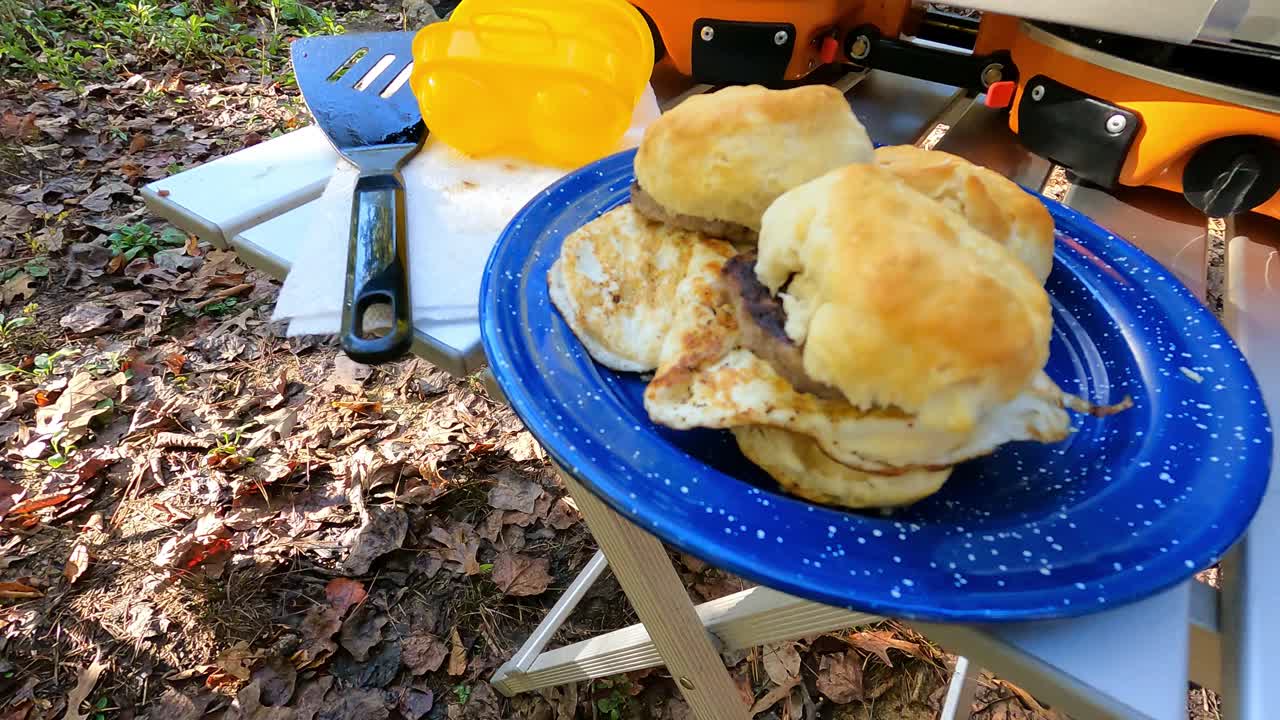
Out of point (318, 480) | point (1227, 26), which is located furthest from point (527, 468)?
point (1227, 26)

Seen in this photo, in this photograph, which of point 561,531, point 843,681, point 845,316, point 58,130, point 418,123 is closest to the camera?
point 845,316

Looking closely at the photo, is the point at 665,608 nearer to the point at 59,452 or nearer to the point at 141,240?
the point at 59,452

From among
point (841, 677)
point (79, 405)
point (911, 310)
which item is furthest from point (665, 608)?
point (79, 405)

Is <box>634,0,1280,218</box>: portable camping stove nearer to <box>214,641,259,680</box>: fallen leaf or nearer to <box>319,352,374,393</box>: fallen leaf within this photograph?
<box>319,352,374,393</box>: fallen leaf

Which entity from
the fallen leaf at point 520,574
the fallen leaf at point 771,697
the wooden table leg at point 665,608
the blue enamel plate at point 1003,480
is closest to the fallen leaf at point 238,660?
the fallen leaf at point 520,574

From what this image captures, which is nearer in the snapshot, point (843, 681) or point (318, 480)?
point (843, 681)

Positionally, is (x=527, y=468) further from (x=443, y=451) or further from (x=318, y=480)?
(x=318, y=480)

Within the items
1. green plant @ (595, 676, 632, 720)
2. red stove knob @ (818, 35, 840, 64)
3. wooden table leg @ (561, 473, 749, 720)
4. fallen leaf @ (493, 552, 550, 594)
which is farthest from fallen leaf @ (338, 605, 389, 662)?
red stove knob @ (818, 35, 840, 64)
